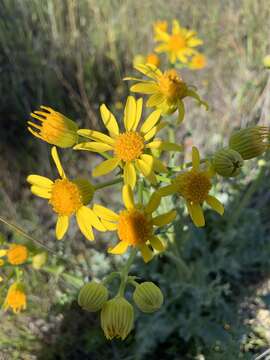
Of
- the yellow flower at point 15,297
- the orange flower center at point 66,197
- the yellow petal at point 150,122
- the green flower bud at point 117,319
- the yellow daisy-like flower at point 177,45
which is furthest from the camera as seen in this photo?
the yellow daisy-like flower at point 177,45

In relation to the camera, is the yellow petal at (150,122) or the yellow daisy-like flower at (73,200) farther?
the yellow petal at (150,122)

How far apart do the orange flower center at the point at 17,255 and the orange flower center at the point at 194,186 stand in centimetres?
105

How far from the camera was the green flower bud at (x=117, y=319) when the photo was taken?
1554mm

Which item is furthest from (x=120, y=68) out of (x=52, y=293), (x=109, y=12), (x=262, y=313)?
(x=262, y=313)

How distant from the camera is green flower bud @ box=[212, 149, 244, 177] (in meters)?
1.56

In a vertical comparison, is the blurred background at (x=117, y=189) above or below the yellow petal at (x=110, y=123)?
below

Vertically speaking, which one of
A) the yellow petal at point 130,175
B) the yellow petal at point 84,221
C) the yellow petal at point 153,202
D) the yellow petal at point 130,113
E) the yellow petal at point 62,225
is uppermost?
the yellow petal at point 130,113

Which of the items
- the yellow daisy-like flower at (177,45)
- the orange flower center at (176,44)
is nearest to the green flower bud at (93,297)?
the yellow daisy-like flower at (177,45)

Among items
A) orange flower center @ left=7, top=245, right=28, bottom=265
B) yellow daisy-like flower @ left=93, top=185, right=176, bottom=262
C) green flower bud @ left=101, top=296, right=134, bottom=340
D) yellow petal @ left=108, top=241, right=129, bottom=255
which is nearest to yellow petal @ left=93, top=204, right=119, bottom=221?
yellow daisy-like flower @ left=93, top=185, right=176, bottom=262

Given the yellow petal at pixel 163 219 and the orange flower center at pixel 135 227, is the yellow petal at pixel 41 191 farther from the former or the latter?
the yellow petal at pixel 163 219

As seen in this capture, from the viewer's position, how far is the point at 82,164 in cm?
364

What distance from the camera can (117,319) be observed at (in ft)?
5.13

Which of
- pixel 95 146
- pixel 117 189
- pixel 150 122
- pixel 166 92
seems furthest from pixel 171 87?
pixel 117 189

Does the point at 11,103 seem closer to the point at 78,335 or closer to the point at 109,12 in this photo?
the point at 109,12
